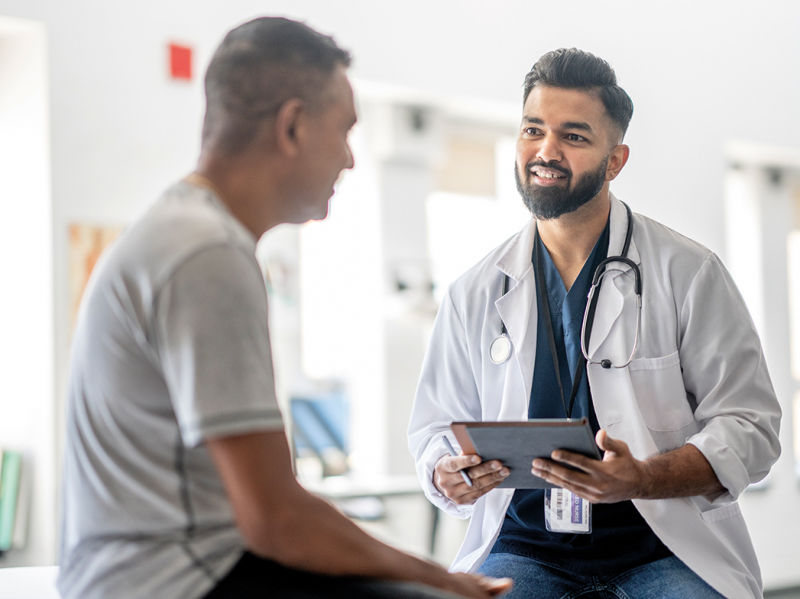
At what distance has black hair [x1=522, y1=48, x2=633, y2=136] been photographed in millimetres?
2271

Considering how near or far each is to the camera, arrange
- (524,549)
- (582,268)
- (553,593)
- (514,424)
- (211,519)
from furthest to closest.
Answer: (582,268) → (524,549) → (553,593) → (514,424) → (211,519)

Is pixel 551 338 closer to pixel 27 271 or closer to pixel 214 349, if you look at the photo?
pixel 214 349

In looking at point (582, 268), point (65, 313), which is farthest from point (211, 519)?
point (65, 313)

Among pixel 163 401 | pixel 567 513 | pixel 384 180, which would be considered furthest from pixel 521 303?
pixel 384 180

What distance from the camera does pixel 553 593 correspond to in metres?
1.94

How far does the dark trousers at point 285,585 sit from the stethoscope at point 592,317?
951 mm

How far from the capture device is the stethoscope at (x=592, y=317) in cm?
209

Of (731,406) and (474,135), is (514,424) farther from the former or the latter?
(474,135)

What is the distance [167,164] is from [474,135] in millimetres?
2086

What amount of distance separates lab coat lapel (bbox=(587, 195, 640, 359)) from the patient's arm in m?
0.99

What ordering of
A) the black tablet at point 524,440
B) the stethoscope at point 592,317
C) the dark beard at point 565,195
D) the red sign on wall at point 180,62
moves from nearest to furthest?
the black tablet at point 524,440
the stethoscope at point 592,317
the dark beard at point 565,195
the red sign on wall at point 180,62

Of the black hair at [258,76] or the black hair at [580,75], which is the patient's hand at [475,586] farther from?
the black hair at [580,75]

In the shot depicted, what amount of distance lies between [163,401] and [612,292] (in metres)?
1.20

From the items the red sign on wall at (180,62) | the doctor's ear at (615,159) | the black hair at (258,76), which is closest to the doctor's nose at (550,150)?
the doctor's ear at (615,159)
